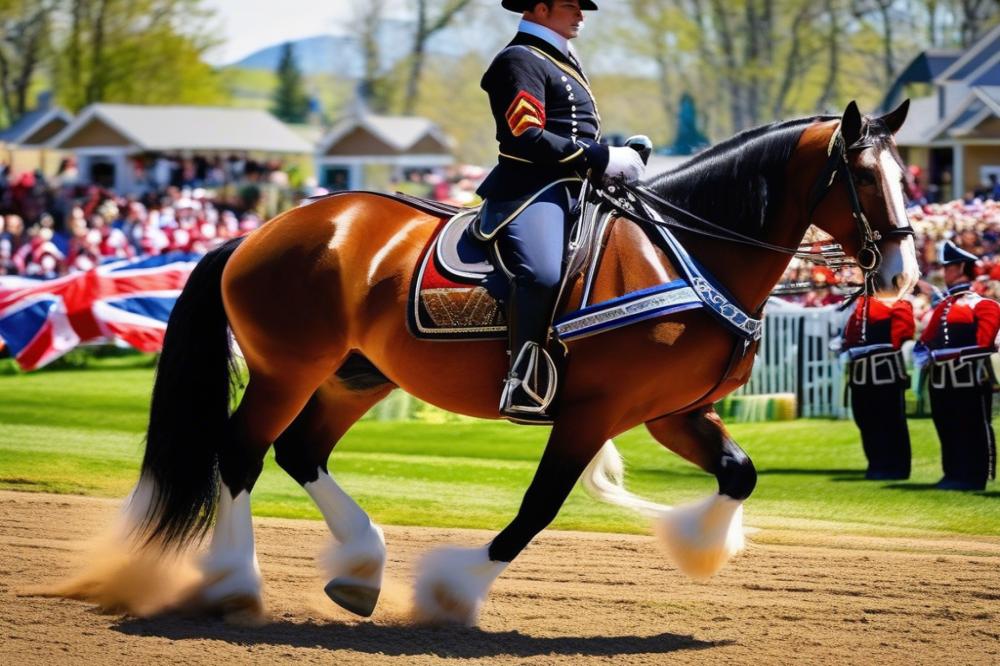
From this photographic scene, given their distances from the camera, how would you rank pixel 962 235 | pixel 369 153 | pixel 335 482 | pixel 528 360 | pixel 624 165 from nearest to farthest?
pixel 528 360 → pixel 624 165 → pixel 335 482 → pixel 962 235 → pixel 369 153

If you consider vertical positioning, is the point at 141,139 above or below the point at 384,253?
above

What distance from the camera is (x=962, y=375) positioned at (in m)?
10.9

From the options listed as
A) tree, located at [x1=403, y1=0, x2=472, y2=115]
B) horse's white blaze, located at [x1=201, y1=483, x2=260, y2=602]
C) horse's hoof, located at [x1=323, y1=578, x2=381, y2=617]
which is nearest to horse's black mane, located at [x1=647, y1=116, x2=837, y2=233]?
horse's hoof, located at [x1=323, y1=578, x2=381, y2=617]

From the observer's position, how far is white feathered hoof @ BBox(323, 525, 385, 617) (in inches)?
261

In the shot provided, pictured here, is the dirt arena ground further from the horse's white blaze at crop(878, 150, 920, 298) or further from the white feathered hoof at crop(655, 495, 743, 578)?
the horse's white blaze at crop(878, 150, 920, 298)

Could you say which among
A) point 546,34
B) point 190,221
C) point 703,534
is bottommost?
point 703,534

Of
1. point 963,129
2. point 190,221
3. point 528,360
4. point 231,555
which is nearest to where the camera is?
point 528,360

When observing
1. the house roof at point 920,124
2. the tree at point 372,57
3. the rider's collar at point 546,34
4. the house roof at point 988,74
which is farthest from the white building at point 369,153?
the rider's collar at point 546,34

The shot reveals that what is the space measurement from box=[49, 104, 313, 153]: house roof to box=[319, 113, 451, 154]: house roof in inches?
43.1

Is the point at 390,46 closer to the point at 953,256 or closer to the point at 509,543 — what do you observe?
the point at 953,256

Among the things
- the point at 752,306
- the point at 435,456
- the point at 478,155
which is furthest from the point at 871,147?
the point at 478,155

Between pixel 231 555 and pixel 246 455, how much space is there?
474mm

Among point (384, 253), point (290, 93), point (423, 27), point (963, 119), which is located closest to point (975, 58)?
point (963, 119)

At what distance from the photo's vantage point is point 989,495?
10.5m
